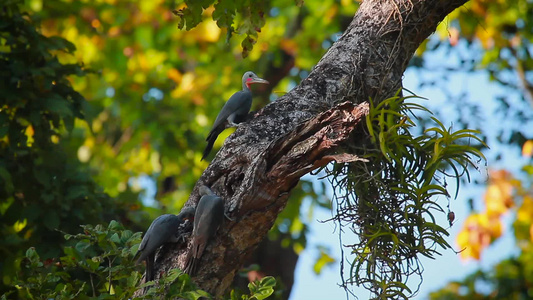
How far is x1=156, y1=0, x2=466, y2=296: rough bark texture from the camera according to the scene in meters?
3.04

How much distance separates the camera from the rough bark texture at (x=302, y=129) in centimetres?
304

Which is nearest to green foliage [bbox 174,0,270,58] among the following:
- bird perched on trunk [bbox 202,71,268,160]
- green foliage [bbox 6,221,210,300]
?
bird perched on trunk [bbox 202,71,268,160]

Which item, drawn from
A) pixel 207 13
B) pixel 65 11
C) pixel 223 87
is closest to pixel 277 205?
pixel 65 11

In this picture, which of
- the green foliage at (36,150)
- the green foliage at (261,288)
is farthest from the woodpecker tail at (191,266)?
the green foliage at (36,150)

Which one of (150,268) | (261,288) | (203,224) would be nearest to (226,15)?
(203,224)

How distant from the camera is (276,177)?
3059 millimetres

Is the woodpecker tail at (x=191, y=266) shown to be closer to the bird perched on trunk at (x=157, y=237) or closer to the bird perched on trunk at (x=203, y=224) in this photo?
the bird perched on trunk at (x=203, y=224)

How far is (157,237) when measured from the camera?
124 inches

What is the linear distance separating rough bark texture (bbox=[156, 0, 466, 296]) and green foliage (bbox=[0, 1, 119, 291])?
154 centimetres

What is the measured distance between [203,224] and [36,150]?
7.57ft

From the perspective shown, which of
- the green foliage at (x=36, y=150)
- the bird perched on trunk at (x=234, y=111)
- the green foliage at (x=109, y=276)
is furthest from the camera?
the green foliage at (x=36, y=150)

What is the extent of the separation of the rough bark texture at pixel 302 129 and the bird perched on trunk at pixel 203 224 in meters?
0.05

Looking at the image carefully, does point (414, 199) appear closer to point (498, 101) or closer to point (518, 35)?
point (498, 101)

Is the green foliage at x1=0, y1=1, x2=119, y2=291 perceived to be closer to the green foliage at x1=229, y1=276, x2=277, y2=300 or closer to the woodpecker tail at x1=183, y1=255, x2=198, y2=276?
the woodpecker tail at x1=183, y1=255, x2=198, y2=276
